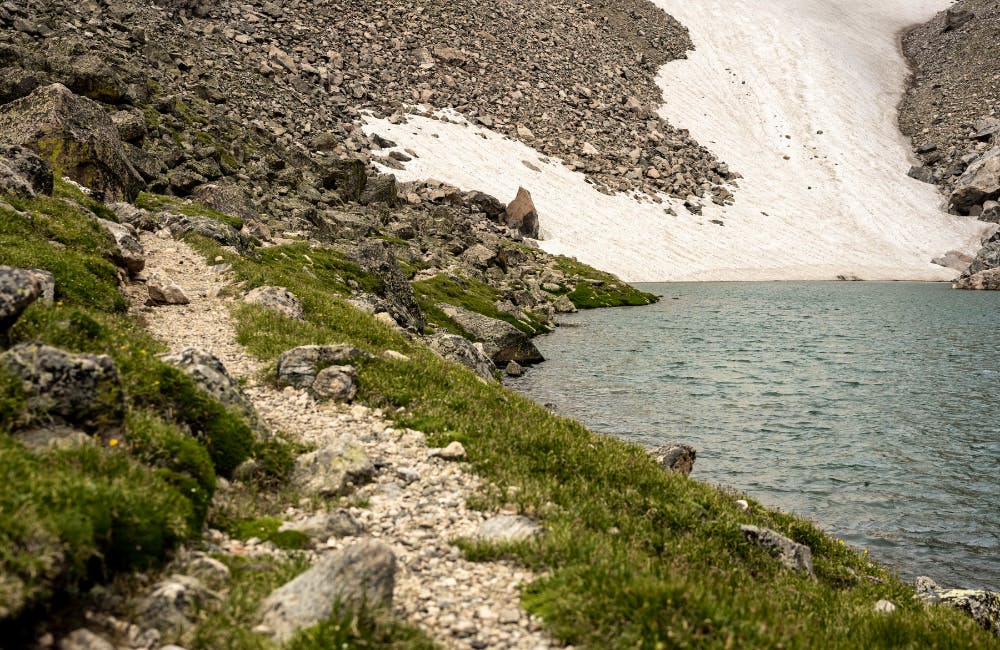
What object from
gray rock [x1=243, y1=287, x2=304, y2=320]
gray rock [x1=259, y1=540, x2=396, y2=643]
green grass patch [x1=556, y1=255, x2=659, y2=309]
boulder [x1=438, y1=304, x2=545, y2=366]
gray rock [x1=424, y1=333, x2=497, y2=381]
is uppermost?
gray rock [x1=259, y1=540, x2=396, y2=643]

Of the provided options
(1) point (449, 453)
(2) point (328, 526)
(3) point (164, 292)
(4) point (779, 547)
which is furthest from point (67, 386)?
(3) point (164, 292)

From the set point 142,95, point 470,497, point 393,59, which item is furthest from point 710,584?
point 393,59

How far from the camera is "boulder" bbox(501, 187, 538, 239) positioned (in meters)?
103

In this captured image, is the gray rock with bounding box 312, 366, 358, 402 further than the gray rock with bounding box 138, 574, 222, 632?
Yes

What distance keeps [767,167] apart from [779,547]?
149 meters

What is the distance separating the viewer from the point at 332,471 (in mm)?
11148

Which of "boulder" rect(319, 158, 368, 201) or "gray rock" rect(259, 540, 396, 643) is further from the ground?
"gray rock" rect(259, 540, 396, 643)

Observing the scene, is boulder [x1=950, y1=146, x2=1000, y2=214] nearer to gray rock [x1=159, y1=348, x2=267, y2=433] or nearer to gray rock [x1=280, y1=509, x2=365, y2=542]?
gray rock [x1=159, y1=348, x2=267, y2=433]

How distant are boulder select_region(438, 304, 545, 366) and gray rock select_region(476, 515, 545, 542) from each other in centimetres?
3366

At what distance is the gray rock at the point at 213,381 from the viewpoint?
39.0 feet

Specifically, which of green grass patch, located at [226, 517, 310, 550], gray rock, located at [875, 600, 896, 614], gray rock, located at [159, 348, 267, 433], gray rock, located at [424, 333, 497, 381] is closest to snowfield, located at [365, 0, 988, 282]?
gray rock, located at [424, 333, 497, 381]

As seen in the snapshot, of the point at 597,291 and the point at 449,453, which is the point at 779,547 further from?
the point at 597,291

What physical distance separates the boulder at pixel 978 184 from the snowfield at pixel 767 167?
365 cm

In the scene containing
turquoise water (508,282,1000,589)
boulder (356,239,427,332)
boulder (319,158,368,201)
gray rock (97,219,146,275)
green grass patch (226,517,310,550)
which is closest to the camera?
green grass patch (226,517,310,550)
